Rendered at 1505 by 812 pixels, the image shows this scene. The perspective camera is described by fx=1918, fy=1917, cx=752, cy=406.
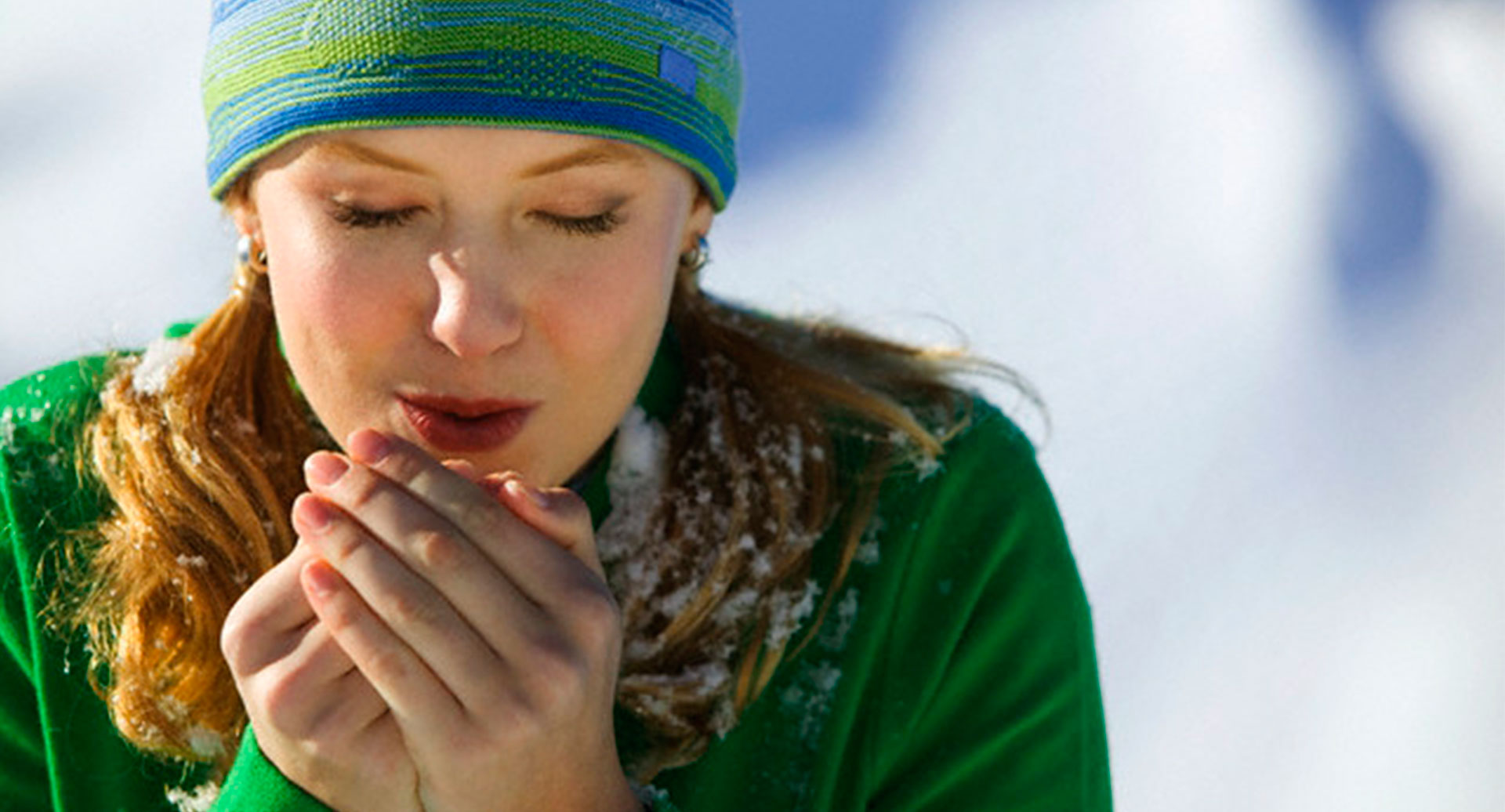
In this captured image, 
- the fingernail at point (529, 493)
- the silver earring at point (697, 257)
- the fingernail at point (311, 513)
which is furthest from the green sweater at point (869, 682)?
the fingernail at point (311, 513)

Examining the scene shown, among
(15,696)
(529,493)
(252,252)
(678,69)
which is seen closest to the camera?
(529,493)

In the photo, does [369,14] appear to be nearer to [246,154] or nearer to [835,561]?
[246,154]

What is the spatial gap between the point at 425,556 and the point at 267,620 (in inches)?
6.5

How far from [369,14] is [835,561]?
2.58ft

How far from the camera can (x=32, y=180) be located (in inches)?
142

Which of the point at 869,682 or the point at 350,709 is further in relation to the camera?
the point at 869,682

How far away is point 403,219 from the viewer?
173 centimetres

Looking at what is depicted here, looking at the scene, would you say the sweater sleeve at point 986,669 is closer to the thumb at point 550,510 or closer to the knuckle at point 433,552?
the thumb at point 550,510

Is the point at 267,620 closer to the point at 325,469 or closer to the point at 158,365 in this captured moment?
the point at 325,469

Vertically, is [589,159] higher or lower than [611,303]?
higher

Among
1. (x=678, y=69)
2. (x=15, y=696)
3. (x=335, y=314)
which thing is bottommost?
(x=15, y=696)

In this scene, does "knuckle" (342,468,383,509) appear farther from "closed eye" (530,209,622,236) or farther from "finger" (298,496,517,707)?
"closed eye" (530,209,622,236)

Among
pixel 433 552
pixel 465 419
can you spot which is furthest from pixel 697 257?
pixel 433 552

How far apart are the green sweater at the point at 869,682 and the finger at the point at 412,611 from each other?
0.49 m
